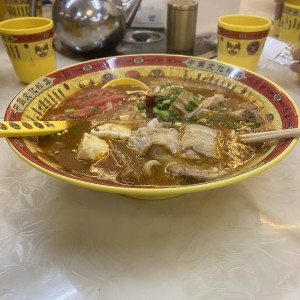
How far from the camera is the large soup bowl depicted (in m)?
0.69

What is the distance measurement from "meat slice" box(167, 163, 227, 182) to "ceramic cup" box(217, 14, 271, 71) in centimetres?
83

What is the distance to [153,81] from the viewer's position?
1.32 m

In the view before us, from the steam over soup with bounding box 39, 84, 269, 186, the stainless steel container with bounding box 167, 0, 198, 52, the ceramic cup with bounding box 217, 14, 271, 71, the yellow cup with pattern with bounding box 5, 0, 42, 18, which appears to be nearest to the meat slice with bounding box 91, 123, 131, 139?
the steam over soup with bounding box 39, 84, 269, 186

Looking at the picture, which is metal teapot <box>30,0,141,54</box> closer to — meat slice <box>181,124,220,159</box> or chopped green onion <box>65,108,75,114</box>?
chopped green onion <box>65,108,75,114</box>

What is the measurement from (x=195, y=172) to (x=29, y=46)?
1.00 m

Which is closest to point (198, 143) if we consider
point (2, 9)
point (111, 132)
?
point (111, 132)

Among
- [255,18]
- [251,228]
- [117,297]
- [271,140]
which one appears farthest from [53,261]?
[255,18]

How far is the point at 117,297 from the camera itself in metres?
0.66

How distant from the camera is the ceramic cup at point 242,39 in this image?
1441 millimetres

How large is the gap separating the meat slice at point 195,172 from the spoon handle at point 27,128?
0.35 meters

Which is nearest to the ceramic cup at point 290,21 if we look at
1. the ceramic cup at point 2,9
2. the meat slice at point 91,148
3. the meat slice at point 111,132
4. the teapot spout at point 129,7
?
the teapot spout at point 129,7

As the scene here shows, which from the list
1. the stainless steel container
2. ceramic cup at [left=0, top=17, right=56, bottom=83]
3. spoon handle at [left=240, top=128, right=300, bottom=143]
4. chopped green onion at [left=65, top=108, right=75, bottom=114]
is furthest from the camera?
the stainless steel container

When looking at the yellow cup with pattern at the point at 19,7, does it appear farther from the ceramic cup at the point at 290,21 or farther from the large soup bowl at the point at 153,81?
the ceramic cup at the point at 290,21

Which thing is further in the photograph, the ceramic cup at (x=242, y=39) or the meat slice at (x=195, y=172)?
the ceramic cup at (x=242, y=39)
